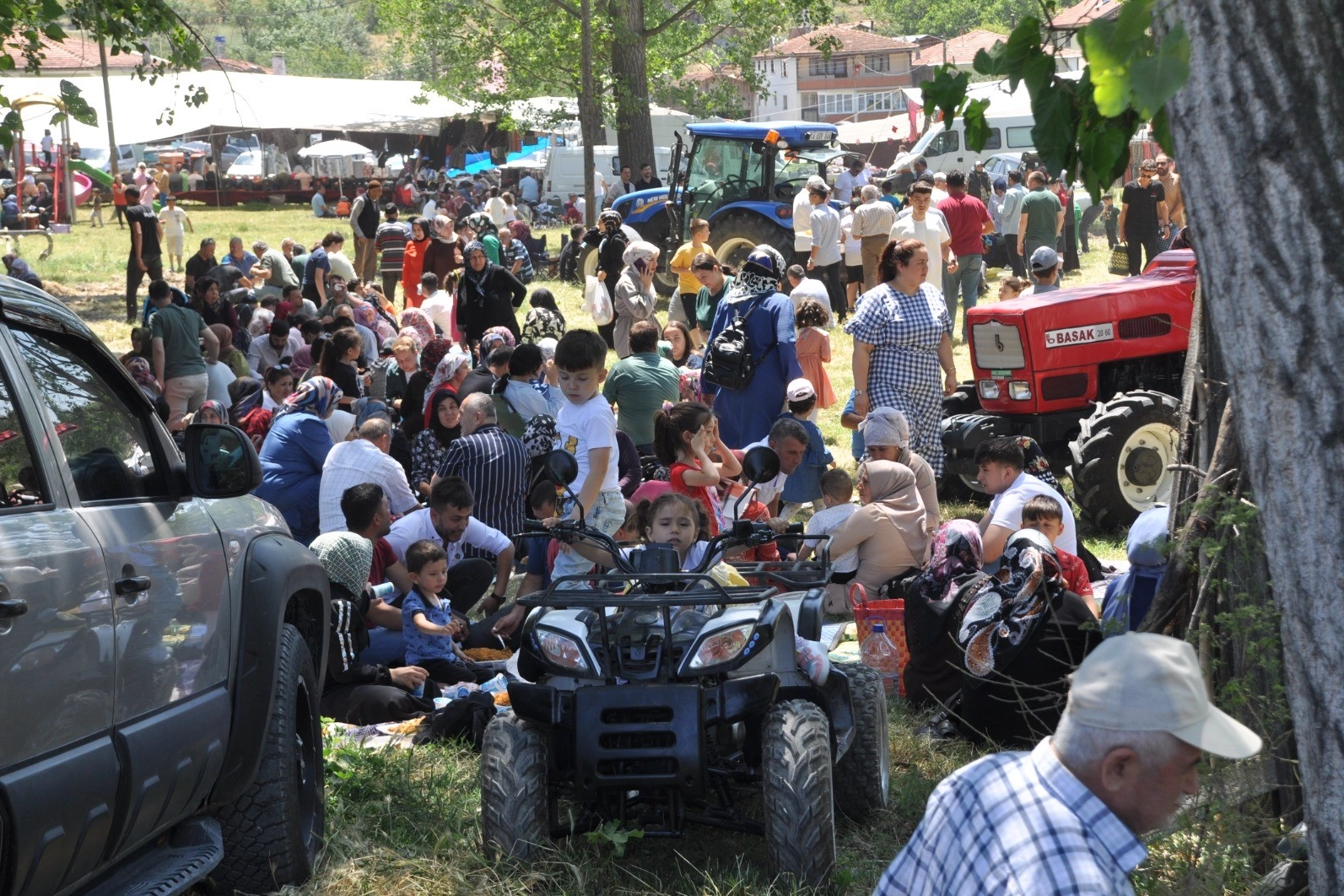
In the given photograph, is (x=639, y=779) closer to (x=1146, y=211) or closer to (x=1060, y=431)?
(x=1060, y=431)

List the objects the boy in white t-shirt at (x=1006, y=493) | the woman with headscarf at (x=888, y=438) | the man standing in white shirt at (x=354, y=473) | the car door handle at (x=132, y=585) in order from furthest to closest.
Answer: the man standing in white shirt at (x=354, y=473), the woman with headscarf at (x=888, y=438), the boy in white t-shirt at (x=1006, y=493), the car door handle at (x=132, y=585)

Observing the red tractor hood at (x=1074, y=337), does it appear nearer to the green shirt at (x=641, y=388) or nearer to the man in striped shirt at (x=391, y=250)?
the green shirt at (x=641, y=388)

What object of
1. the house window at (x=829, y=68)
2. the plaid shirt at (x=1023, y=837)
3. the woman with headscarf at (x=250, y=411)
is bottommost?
the woman with headscarf at (x=250, y=411)

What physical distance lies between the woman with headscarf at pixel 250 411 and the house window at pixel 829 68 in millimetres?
83105

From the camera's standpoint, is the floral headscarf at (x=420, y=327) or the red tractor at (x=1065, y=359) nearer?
the red tractor at (x=1065, y=359)

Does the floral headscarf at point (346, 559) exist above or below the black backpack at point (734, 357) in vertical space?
below

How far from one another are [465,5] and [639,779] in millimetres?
31542

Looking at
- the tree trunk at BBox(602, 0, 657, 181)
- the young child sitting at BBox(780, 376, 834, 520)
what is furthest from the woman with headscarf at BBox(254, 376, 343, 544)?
the tree trunk at BBox(602, 0, 657, 181)

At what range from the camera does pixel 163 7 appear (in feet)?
28.0

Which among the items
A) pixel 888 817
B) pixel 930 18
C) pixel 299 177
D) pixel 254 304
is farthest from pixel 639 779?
pixel 930 18

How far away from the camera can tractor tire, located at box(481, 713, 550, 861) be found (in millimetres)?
4395

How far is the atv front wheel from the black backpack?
477 centimetres

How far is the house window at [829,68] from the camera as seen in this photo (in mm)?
91000

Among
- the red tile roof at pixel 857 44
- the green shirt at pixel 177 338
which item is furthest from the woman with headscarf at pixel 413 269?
the red tile roof at pixel 857 44
